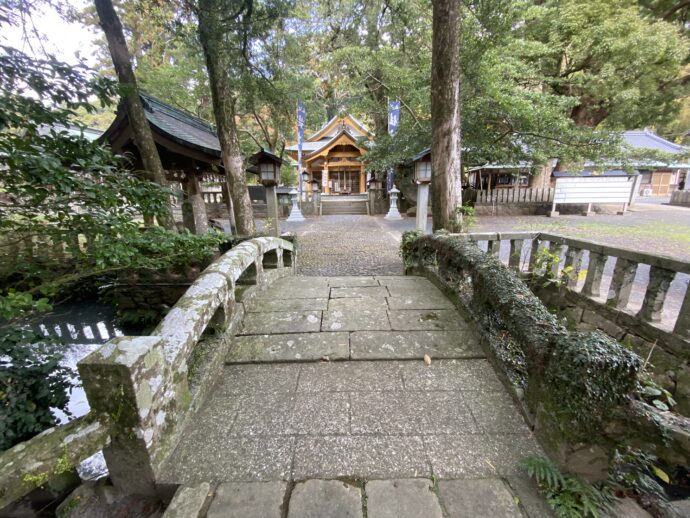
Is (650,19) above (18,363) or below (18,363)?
above

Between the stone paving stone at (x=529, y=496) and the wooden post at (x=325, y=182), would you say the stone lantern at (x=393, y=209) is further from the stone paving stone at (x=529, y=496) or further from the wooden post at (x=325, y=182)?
the stone paving stone at (x=529, y=496)

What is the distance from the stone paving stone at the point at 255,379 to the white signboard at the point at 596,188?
14.9m

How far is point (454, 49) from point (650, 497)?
198 inches

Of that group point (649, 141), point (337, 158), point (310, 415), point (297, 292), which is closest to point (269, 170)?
point (297, 292)

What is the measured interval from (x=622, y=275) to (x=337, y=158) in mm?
18565

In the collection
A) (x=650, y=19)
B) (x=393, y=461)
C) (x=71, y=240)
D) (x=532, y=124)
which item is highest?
(x=650, y=19)

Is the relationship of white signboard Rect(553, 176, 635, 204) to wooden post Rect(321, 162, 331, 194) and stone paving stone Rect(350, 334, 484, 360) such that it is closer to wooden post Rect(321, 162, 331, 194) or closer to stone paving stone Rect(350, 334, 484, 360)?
stone paving stone Rect(350, 334, 484, 360)

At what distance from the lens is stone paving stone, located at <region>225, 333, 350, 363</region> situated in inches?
88.9

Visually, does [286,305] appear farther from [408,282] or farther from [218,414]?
[408,282]

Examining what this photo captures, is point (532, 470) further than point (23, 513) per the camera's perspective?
No

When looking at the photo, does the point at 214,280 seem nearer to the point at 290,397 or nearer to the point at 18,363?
the point at 290,397

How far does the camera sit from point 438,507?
1.26m

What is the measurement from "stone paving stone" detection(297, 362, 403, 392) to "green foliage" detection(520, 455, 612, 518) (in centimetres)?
81

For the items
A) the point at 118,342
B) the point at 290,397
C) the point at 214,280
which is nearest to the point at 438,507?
the point at 290,397
